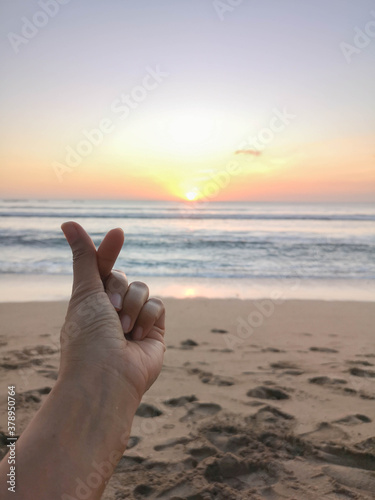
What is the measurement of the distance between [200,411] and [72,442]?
71.6 inches

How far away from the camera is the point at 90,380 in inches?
60.2

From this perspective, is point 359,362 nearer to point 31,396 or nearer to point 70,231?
point 31,396

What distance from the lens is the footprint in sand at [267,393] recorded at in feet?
10.6

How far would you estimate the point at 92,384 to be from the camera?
1.52m

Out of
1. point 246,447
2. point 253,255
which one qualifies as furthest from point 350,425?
point 253,255

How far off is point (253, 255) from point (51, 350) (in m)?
9.29

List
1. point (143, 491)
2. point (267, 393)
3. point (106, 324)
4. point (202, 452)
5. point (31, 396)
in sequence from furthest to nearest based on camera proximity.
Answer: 1. point (267, 393)
2. point (31, 396)
3. point (202, 452)
4. point (143, 491)
5. point (106, 324)

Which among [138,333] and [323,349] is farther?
[323,349]

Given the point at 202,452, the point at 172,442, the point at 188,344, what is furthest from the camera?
the point at 188,344

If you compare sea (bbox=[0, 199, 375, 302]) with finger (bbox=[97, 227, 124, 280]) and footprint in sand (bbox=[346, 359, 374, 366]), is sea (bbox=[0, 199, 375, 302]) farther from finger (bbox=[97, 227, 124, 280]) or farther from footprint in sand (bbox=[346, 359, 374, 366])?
finger (bbox=[97, 227, 124, 280])

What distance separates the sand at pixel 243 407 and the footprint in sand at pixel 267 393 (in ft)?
0.04

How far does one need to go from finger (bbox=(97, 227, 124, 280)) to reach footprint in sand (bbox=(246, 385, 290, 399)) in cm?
196

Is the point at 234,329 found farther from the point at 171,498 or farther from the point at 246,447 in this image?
the point at 171,498

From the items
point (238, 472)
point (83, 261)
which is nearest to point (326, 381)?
point (238, 472)
